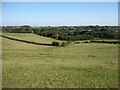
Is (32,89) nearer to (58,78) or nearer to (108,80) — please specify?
(58,78)

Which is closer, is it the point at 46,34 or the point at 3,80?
the point at 3,80

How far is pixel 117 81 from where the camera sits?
278 inches

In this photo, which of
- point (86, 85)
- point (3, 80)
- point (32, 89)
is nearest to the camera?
point (32, 89)

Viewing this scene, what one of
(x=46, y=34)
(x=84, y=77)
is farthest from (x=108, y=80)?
(x=46, y=34)

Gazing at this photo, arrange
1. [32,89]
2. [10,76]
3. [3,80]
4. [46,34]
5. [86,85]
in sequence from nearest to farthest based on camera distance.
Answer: [32,89]
[86,85]
[3,80]
[10,76]
[46,34]

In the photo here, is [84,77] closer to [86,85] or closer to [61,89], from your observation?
[86,85]

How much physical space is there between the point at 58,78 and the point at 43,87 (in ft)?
4.76

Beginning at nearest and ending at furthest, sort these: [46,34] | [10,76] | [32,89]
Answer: [32,89] < [10,76] < [46,34]

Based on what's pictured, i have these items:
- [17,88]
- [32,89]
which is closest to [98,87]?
[32,89]

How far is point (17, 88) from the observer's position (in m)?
5.98

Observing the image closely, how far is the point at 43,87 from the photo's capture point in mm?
6055

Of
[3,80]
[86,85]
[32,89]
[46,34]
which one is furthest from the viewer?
[46,34]

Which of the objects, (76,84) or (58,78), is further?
(58,78)

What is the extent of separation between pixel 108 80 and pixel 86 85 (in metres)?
1.61
